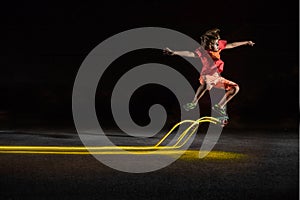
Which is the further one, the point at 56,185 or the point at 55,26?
the point at 55,26

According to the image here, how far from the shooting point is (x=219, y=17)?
1784cm

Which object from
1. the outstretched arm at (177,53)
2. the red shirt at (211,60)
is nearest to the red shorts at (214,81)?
the red shirt at (211,60)

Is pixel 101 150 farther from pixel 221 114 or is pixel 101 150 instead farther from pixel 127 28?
pixel 127 28

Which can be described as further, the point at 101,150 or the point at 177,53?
the point at 177,53

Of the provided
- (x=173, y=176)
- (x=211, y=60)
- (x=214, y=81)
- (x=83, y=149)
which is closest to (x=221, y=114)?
(x=214, y=81)

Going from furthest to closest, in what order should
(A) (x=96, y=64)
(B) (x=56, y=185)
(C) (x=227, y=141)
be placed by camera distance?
(A) (x=96, y=64) → (C) (x=227, y=141) → (B) (x=56, y=185)

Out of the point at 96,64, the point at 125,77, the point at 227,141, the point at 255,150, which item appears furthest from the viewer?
the point at 96,64

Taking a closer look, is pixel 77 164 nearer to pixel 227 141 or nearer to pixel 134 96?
pixel 227 141

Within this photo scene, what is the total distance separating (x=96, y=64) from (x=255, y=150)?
12935mm

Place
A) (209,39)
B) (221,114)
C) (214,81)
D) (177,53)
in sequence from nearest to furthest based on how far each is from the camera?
(177,53) < (209,39) < (214,81) < (221,114)

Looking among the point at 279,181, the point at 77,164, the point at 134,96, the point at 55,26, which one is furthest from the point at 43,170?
the point at 55,26

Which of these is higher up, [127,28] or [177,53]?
[127,28]

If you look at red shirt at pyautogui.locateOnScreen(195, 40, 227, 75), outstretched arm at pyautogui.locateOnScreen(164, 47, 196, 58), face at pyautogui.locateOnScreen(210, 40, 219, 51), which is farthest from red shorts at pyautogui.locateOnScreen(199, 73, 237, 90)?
outstretched arm at pyautogui.locateOnScreen(164, 47, 196, 58)

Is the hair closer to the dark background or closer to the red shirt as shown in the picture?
the red shirt
